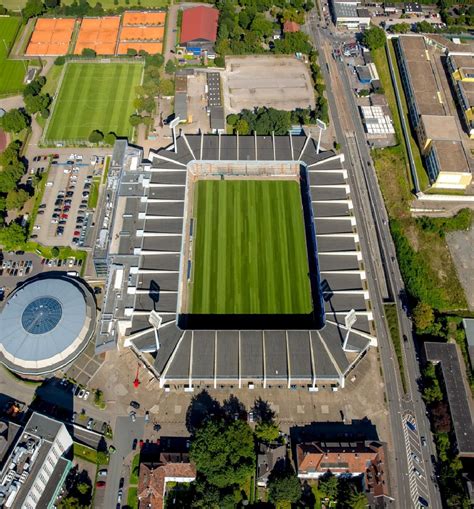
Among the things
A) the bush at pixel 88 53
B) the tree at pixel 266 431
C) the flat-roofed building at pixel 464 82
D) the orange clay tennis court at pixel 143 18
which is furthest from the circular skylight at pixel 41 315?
the flat-roofed building at pixel 464 82

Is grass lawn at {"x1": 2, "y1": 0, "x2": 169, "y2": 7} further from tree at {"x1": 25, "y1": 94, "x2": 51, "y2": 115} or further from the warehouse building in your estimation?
the warehouse building

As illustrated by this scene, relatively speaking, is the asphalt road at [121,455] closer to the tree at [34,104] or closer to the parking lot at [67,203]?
the parking lot at [67,203]

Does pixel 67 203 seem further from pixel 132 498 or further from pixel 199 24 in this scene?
pixel 199 24

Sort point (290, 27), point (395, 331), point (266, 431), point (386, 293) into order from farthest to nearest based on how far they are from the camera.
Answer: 1. point (290, 27)
2. point (386, 293)
3. point (395, 331)
4. point (266, 431)

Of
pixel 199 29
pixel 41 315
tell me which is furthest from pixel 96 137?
pixel 199 29

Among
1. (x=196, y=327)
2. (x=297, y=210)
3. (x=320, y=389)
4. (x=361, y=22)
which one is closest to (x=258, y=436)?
(x=320, y=389)

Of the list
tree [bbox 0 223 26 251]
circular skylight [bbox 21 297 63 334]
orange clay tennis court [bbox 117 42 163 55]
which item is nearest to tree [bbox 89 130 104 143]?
tree [bbox 0 223 26 251]

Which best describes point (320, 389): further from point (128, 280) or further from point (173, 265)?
point (128, 280)

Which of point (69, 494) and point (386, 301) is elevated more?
point (386, 301)
